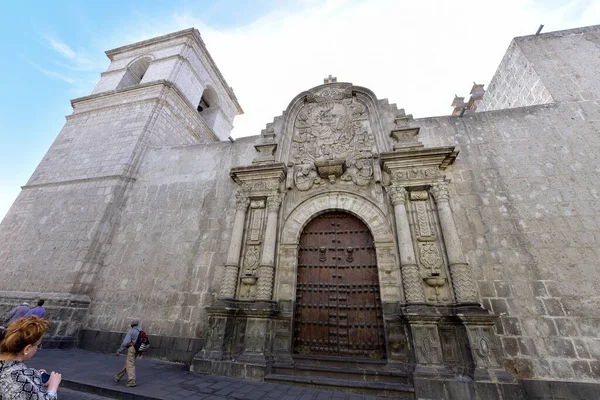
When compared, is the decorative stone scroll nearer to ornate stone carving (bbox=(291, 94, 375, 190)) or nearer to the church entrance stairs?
ornate stone carving (bbox=(291, 94, 375, 190))

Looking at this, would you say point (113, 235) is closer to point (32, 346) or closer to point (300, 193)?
point (300, 193)

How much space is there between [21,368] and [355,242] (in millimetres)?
5210

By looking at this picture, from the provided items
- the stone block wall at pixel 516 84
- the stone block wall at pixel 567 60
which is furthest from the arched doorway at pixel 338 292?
the stone block wall at pixel 567 60

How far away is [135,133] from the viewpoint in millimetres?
8836

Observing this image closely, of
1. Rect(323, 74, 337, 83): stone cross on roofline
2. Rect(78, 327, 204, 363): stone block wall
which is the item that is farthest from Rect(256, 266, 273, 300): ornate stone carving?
Rect(323, 74, 337, 83): stone cross on roofline

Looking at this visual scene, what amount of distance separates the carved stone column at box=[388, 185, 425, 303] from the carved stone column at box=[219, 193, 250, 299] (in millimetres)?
3511

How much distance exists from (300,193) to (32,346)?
5.22 meters

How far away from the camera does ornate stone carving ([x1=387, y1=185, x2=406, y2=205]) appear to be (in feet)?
18.4

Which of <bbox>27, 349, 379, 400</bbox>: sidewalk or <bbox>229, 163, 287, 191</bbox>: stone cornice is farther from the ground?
<bbox>229, 163, 287, 191</bbox>: stone cornice

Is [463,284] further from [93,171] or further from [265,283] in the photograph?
[93,171]

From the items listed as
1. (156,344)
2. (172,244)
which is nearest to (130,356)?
(156,344)

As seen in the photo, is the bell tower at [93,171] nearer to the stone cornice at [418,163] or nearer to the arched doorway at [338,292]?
the arched doorway at [338,292]

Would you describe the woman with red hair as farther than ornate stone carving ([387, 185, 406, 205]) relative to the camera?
No

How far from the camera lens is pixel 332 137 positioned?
704 cm
